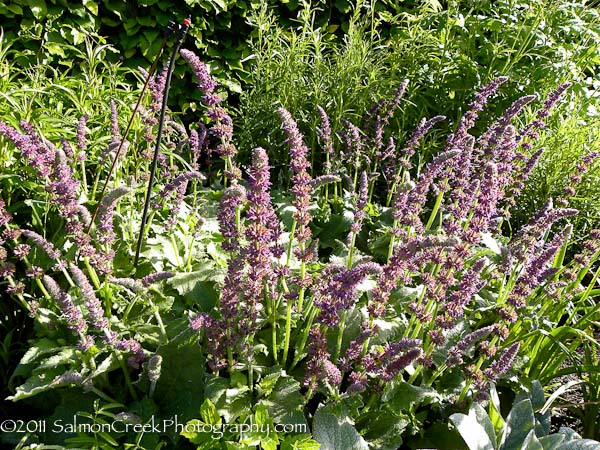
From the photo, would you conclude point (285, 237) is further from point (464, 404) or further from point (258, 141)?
point (258, 141)

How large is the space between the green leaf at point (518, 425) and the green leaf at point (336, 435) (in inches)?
20.1

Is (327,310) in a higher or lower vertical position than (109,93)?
higher

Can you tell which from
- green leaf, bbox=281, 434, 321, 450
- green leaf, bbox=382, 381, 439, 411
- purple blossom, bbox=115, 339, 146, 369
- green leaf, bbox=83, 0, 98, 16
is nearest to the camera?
green leaf, bbox=281, 434, 321, 450

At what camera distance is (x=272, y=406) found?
6.25 ft

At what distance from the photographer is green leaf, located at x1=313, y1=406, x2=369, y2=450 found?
70.4 inches

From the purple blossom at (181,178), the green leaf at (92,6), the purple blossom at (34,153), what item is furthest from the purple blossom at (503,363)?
the green leaf at (92,6)

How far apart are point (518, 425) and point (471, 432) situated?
27 centimetres

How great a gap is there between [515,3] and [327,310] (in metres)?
3.56

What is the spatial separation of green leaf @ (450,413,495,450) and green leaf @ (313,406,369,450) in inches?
11.5

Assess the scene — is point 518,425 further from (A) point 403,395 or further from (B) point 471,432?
(A) point 403,395

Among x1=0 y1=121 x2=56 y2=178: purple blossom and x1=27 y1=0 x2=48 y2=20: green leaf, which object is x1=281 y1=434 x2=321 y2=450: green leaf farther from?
x1=27 y1=0 x2=48 y2=20: green leaf

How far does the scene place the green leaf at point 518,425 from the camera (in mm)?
1943

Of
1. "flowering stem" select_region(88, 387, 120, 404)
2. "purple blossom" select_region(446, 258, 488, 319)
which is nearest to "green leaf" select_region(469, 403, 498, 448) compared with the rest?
"purple blossom" select_region(446, 258, 488, 319)

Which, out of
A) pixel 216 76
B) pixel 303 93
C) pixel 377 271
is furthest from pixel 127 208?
pixel 216 76
